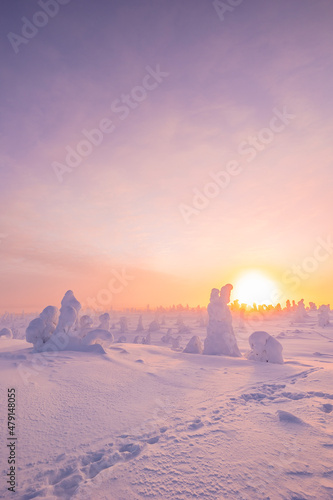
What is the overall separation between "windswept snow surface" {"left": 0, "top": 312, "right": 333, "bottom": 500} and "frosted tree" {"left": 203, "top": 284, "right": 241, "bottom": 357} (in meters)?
9.49

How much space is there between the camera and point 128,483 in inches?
120

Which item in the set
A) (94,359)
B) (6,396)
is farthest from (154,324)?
(6,396)

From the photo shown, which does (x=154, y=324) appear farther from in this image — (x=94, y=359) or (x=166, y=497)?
(x=166, y=497)

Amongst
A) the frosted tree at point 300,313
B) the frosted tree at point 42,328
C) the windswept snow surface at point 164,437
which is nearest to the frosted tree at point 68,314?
the frosted tree at point 42,328

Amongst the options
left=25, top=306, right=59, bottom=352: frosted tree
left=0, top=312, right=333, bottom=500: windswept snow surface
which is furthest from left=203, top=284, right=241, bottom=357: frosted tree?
left=25, top=306, right=59, bottom=352: frosted tree

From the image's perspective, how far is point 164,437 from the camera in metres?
4.14

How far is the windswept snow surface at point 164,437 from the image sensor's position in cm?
295

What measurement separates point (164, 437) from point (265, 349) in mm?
10551

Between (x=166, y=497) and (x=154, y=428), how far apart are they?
68.8 inches

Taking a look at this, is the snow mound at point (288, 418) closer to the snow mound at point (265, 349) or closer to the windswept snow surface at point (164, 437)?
the windswept snow surface at point (164, 437)

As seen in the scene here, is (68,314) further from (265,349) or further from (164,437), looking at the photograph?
(265,349)

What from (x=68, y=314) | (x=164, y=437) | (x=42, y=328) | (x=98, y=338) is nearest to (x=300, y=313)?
(x=98, y=338)

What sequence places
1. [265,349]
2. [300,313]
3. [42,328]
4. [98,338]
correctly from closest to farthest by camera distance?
[98,338] < [42,328] < [265,349] < [300,313]

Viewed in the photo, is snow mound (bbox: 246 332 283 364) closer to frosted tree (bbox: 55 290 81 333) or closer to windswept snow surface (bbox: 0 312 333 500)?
windswept snow surface (bbox: 0 312 333 500)
